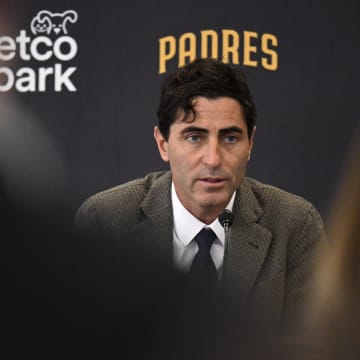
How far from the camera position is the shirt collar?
1.75m

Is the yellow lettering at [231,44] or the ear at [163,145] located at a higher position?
the yellow lettering at [231,44]

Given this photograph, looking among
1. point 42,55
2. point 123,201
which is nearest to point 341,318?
point 123,201

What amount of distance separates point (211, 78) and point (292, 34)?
43.7 inches

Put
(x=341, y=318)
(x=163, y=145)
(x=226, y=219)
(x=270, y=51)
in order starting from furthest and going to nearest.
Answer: (x=270, y=51) → (x=163, y=145) → (x=226, y=219) → (x=341, y=318)

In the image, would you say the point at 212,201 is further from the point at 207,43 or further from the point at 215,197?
the point at 207,43

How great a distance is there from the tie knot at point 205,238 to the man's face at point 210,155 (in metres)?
0.05

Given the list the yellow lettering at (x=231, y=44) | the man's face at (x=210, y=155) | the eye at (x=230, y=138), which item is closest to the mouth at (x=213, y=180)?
the man's face at (x=210, y=155)

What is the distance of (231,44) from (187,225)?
1.19m

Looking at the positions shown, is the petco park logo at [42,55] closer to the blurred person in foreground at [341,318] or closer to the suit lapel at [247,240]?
the suit lapel at [247,240]

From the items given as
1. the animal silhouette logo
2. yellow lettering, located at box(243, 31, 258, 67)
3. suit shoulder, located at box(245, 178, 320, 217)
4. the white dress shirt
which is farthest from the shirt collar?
the animal silhouette logo

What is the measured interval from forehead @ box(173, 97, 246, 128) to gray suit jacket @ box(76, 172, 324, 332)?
7.7 inches

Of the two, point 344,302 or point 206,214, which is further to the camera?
point 206,214

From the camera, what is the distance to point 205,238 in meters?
1.73

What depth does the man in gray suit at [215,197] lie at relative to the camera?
1.73 meters
